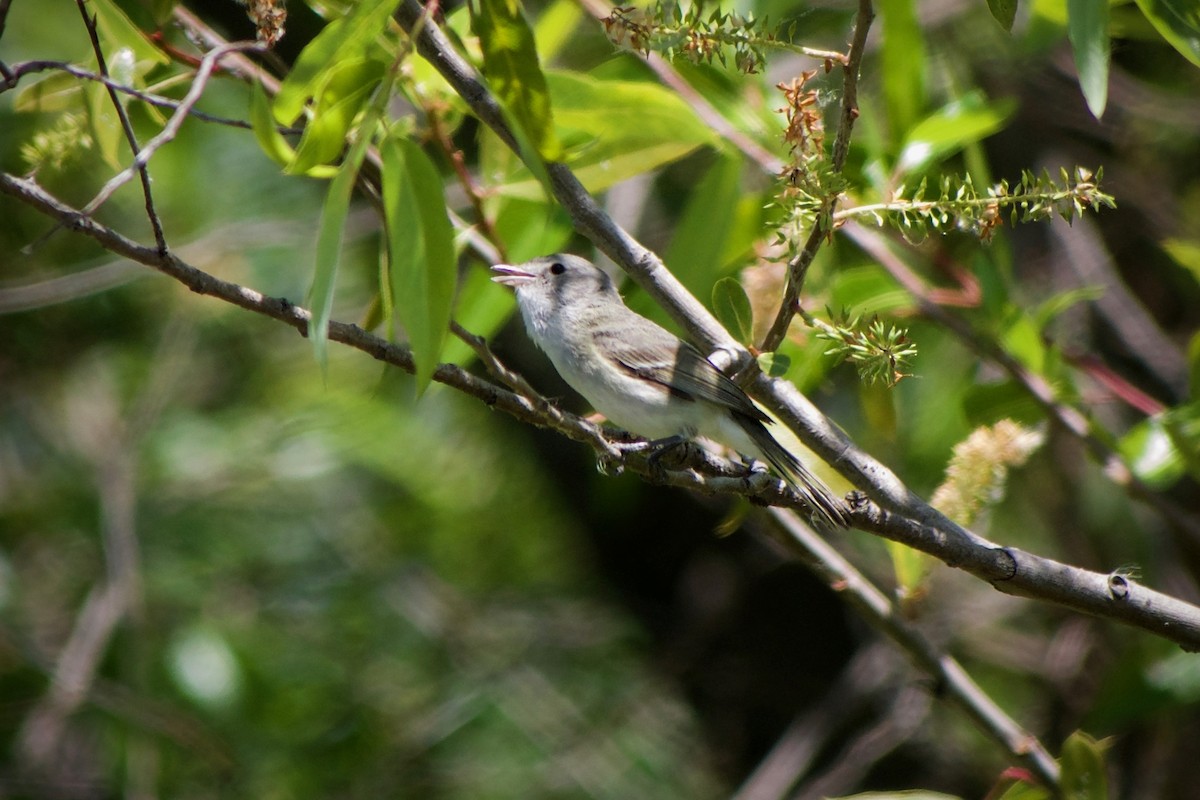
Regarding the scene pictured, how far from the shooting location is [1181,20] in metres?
1.64

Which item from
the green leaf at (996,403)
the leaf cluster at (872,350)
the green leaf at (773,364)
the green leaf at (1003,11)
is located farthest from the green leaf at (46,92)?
the green leaf at (996,403)

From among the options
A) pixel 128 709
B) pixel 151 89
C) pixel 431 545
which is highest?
pixel 151 89

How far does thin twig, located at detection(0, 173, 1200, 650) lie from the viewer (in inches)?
66.6

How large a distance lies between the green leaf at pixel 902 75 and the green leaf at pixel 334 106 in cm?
136

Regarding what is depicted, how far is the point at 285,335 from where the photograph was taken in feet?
13.6

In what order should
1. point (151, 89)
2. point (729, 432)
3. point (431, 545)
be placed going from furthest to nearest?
point (431, 545) → point (729, 432) → point (151, 89)

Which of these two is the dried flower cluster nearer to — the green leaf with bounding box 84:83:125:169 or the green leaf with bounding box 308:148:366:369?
the green leaf with bounding box 308:148:366:369

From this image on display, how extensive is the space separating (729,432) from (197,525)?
1.97 meters

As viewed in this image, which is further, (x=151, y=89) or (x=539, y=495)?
(x=539, y=495)

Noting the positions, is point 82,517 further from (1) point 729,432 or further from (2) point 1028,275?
(2) point 1028,275

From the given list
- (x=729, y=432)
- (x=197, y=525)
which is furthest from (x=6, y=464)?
(x=729, y=432)

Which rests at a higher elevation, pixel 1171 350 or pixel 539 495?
pixel 1171 350

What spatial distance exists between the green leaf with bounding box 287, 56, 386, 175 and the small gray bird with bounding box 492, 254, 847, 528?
96 centimetres

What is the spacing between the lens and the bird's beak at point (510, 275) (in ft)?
8.16
